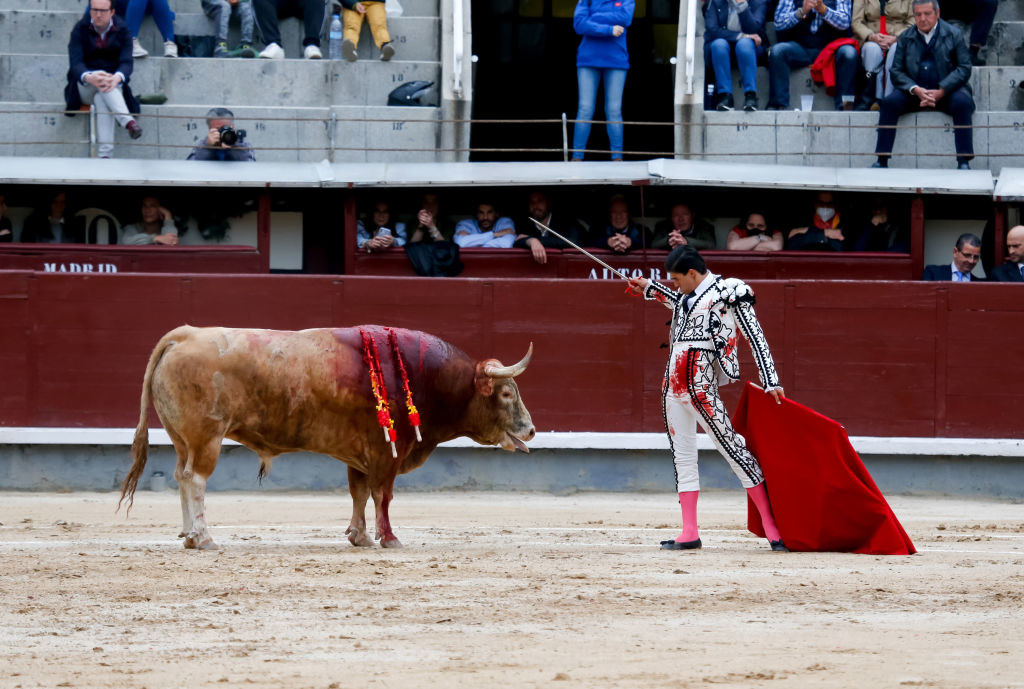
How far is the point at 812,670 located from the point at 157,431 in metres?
7.28

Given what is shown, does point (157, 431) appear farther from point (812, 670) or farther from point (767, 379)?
point (812, 670)

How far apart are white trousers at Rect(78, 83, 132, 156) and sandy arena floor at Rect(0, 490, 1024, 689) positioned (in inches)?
190

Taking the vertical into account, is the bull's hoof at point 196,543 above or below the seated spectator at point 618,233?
below

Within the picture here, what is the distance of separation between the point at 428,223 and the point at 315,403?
501 cm

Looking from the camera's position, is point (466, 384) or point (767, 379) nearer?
point (767, 379)

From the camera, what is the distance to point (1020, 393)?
11617 mm

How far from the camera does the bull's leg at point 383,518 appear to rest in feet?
25.5

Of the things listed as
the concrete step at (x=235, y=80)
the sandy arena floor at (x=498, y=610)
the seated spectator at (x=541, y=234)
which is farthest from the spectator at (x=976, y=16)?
the sandy arena floor at (x=498, y=610)

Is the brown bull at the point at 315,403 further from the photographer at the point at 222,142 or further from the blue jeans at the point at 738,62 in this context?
the blue jeans at the point at 738,62

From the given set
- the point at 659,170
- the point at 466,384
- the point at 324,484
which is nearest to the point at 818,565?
the point at 466,384

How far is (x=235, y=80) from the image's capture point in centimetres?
1394

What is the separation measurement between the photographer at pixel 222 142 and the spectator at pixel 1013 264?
5.71m

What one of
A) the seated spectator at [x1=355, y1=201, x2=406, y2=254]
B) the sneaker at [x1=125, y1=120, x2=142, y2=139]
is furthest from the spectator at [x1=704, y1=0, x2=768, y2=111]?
the sneaker at [x1=125, y1=120, x2=142, y2=139]

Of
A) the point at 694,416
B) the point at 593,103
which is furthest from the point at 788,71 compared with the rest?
the point at 694,416
